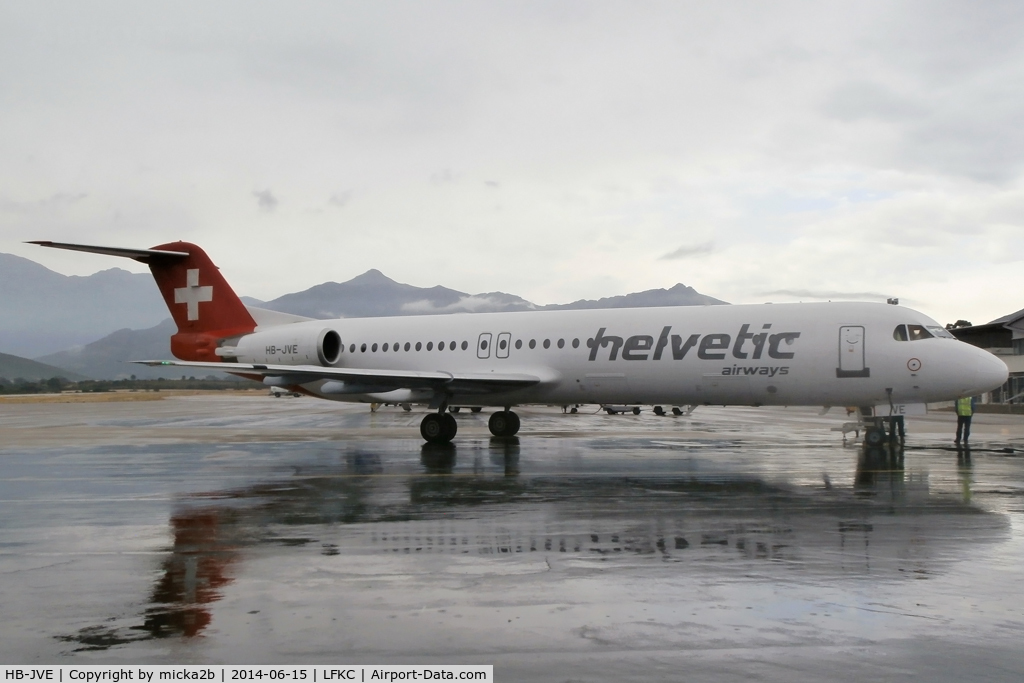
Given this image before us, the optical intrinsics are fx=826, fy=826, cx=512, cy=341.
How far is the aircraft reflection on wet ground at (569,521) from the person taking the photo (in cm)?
730

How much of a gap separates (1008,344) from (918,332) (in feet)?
140

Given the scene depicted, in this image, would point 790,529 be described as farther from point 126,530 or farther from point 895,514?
point 126,530

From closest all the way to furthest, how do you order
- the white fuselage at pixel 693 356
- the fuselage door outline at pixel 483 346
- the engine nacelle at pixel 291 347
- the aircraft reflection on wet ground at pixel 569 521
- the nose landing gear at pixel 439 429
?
1. the aircraft reflection on wet ground at pixel 569 521
2. the white fuselage at pixel 693 356
3. the nose landing gear at pixel 439 429
4. the fuselage door outline at pixel 483 346
5. the engine nacelle at pixel 291 347

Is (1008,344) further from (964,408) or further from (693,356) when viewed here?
A: (693,356)

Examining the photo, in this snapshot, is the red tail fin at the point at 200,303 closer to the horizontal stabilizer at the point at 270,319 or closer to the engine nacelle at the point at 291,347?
the horizontal stabilizer at the point at 270,319

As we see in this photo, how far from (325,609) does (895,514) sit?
7181mm

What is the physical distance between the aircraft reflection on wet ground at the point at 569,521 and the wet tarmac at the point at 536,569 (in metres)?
0.04

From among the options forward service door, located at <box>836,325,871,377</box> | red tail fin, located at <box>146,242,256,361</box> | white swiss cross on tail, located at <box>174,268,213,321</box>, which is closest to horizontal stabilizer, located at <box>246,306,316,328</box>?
red tail fin, located at <box>146,242,256,361</box>

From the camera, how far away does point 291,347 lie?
23719 millimetres

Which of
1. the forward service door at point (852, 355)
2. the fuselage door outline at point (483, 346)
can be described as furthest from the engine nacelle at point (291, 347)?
the forward service door at point (852, 355)

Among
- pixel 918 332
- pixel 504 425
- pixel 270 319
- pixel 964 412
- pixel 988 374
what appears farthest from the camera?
pixel 270 319

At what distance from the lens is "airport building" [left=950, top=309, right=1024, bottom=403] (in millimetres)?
46094

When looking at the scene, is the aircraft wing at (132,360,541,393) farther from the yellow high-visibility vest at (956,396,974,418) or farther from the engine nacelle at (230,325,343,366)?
the yellow high-visibility vest at (956,396,974,418)

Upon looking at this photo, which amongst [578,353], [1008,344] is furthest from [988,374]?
[1008,344]
